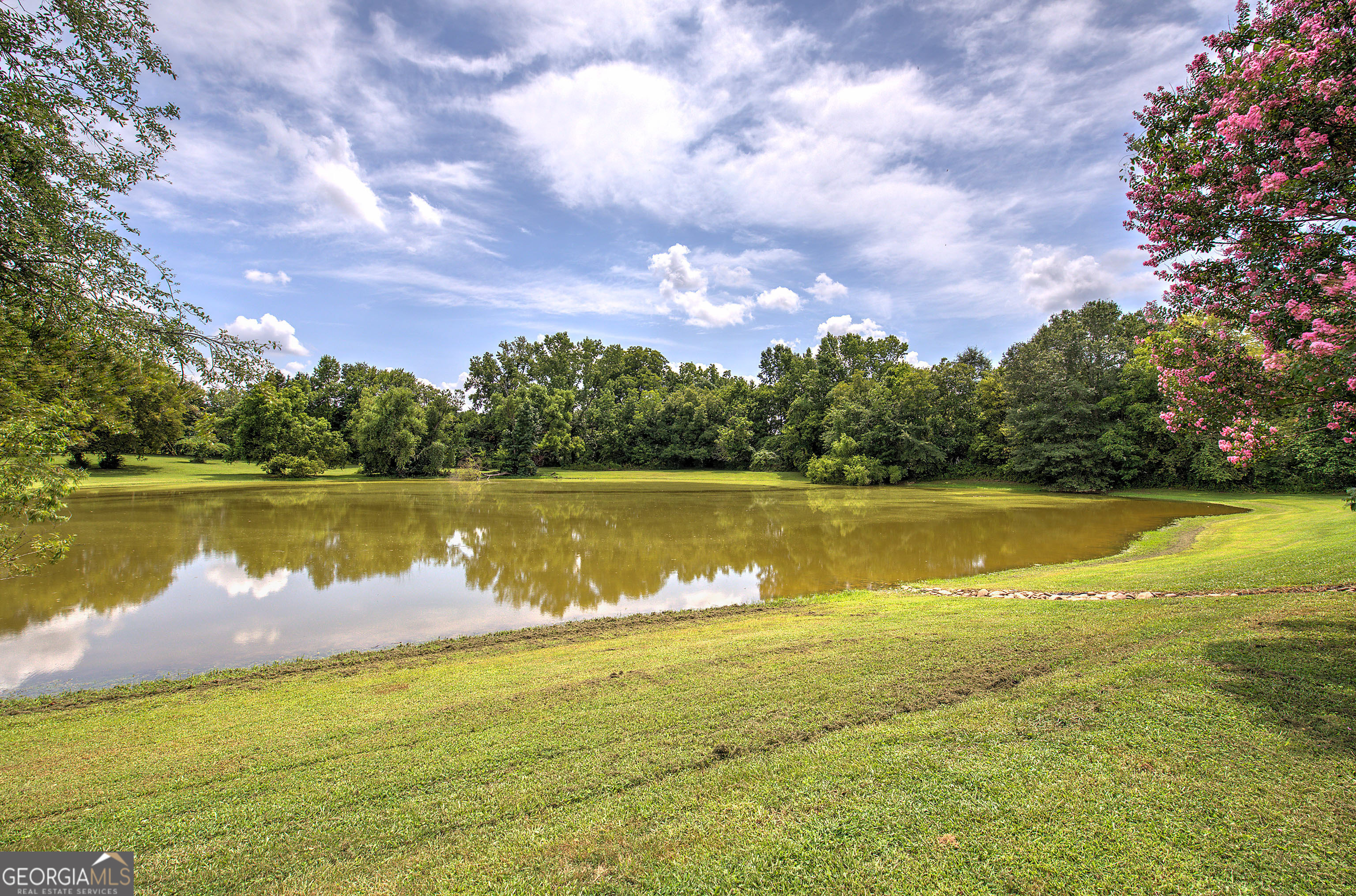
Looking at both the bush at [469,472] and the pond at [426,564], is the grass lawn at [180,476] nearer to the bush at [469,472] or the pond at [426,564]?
the bush at [469,472]

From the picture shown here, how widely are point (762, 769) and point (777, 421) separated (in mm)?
68633

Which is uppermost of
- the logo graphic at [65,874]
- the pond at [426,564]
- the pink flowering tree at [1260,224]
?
the pink flowering tree at [1260,224]

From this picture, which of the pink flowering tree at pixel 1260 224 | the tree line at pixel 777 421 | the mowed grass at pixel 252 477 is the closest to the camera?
the pink flowering tree at pixel 1260 224

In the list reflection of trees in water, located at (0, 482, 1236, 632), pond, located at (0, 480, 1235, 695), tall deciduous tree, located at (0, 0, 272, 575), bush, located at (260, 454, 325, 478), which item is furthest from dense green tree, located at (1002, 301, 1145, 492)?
bush, located at (260, 454, 325, 478)

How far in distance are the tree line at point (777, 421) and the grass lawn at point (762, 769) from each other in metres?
3.02

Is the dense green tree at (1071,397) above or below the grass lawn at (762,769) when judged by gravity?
above

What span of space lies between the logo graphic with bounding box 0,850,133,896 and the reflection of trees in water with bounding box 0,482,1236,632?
27.2 feet

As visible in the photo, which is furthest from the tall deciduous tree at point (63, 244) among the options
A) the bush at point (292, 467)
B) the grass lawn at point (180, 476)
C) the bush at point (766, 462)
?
the bush at point (766, 462)

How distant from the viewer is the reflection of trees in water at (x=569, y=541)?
13.1 metres

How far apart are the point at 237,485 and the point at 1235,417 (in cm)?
5114

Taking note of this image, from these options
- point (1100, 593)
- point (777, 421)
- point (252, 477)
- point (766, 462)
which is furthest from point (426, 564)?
point (777, 421)

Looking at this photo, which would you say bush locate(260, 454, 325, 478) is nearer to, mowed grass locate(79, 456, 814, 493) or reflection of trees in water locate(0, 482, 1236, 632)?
mowed grass locate(79, 456, 814, 493)

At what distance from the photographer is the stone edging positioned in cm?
814

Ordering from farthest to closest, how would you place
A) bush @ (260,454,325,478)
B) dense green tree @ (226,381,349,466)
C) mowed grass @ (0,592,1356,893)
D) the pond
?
dense green tree @ (226,381,349,466)
bush @ (260,454,325,478)
the pond
mowed grass @ (0,592,1356,893)
